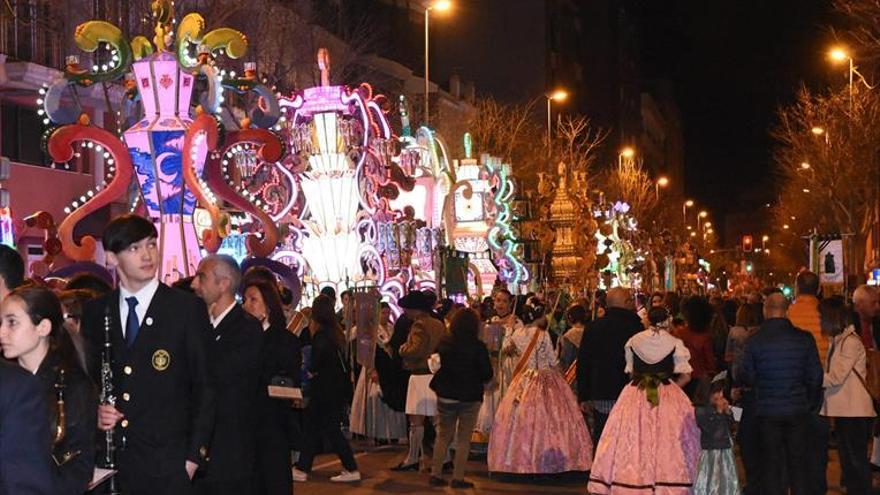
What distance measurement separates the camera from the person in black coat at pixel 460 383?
1420cm

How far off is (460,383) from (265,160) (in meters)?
4.88

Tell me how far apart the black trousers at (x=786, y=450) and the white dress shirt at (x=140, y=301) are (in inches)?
248

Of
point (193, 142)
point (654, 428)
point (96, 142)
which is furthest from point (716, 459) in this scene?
point (96, 142)

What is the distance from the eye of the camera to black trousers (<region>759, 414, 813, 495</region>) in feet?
37.5

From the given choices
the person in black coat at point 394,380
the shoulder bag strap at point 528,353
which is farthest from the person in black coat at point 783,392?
the person in black coat at point 394,380

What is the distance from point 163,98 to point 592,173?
70299mm

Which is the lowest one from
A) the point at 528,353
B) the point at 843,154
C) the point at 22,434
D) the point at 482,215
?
the point at 528,353

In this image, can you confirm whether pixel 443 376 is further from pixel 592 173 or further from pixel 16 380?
pixel 592 173

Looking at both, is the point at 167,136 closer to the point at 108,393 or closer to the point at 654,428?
the point at 654,428

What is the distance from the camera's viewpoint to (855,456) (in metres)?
12.9

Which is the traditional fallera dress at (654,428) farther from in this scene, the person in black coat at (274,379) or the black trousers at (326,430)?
the black trousers at (326,430)

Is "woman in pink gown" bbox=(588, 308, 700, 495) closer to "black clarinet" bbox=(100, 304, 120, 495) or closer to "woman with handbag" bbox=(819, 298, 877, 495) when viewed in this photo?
"woman with handbag" bbox=(819, 298, 877, 495)

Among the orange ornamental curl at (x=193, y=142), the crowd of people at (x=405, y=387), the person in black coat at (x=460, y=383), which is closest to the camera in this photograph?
the crowd of people at (x=405, y=387)

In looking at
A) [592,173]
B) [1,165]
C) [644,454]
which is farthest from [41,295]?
[592,173]
